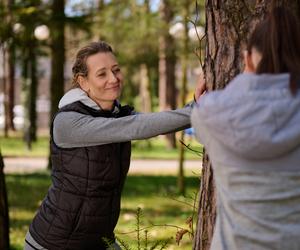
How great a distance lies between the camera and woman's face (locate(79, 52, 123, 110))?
3.21 meters

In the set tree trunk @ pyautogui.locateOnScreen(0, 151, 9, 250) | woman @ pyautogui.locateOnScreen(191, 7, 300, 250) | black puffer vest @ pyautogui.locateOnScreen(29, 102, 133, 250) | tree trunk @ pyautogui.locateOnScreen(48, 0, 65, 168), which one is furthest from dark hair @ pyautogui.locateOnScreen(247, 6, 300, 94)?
tree trunk @ pyautogui.locateOnScreen(48, 0, 65, 168)

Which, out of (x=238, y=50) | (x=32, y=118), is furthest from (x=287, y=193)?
(x=32, y=118)

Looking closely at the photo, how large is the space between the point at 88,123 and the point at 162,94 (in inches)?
1091

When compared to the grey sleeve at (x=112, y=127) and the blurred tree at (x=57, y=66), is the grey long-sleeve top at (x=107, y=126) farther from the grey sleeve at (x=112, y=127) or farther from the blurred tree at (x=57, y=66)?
the blurred tree at (x=57, y=66)

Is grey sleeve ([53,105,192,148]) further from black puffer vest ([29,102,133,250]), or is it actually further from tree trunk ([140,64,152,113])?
tree trunk ([140,64,152,113])

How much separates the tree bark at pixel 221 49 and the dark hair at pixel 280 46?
89cm

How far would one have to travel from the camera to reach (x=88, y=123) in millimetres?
3061

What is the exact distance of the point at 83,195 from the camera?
3121 millimetres

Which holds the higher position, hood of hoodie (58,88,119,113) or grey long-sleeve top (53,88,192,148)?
hood of hoodie (58,88,119,113)

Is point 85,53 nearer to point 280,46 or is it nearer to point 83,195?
point 83,195

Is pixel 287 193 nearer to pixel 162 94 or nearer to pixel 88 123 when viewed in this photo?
pixel 88 123

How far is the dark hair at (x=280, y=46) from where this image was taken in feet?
6.96

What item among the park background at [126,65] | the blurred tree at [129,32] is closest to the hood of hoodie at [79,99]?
the park background at [126,65]

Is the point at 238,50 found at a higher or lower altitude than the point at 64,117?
higher
